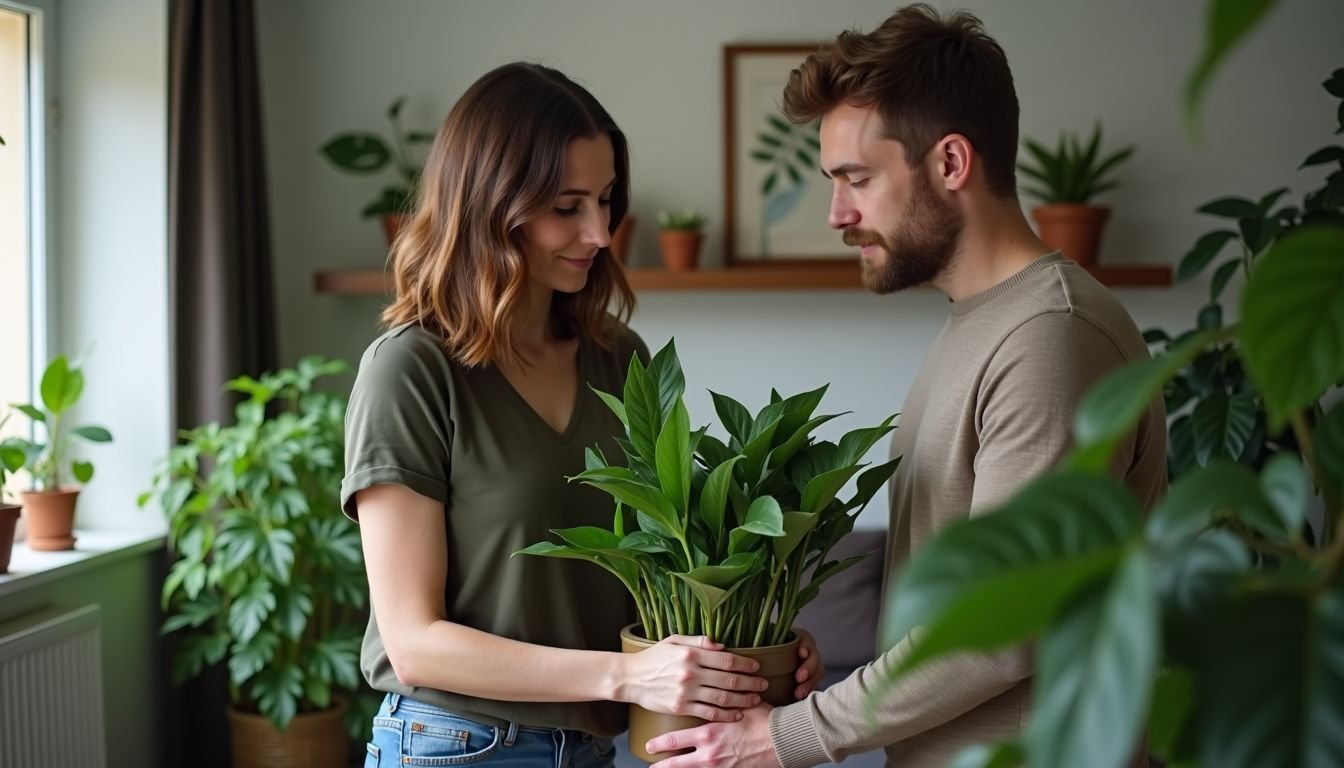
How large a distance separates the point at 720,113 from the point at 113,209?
71.1 inches

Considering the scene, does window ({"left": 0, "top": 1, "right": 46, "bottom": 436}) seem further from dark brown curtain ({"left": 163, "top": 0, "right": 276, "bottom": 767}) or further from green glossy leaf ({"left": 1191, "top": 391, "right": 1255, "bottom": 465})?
green glossy leaf ({"left": 1191, "top": 391, "right": 1255, "bottom": 465})

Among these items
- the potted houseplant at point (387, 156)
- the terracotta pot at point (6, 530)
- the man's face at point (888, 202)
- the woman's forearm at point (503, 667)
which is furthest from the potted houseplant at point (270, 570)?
the man's face at point (888, 202)

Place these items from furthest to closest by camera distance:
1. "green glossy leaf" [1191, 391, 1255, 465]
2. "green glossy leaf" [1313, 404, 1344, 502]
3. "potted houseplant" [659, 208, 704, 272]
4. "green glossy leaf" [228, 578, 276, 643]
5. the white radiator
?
"potted houseplant" [659, 208, 704, 272], "green glossy leaf" [228, 578, 276, 643], "green glossy leaf" [1191, 391, 1255, 465], the white radiator, "green glossy leaf" [1313, 404, 1344, 502]

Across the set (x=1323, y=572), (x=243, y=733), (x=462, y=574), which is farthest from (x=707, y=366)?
(x=1323, y=572)

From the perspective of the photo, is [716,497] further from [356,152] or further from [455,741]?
[356,152]

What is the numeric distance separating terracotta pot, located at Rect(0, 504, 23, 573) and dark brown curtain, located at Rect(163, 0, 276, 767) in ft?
2.26

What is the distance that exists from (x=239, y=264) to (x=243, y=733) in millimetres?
1317

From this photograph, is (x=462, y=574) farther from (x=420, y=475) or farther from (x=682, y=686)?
(x=682, y=686)

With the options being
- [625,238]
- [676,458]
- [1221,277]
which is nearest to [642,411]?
[676,458]

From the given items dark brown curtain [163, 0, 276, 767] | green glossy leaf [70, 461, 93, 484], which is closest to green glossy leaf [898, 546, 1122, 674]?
green glossy leaf [70, 461, 93, 484]

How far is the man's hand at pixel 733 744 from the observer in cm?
146

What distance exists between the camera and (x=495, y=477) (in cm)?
159

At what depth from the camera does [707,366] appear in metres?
4.04

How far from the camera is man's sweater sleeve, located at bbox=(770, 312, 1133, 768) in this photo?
4.50ft
